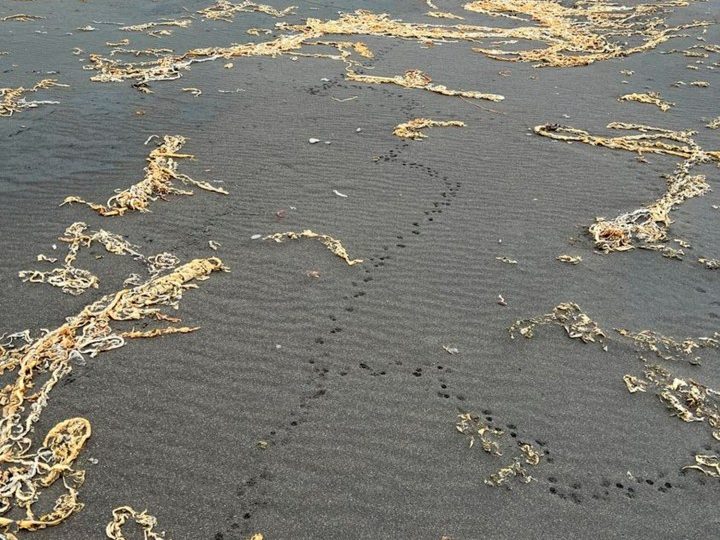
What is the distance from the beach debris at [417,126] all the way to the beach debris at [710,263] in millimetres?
3625

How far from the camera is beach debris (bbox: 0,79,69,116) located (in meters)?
7.75

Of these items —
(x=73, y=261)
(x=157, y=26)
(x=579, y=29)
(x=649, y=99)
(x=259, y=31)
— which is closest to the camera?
(x=73, y=261)

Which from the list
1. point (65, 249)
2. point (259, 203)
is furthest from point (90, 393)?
point (259, 203)

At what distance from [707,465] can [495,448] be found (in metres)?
1.21

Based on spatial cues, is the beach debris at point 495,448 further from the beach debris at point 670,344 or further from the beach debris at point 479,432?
the beach debris at point 670,344

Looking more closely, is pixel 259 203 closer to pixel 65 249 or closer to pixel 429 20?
pixel 65 249

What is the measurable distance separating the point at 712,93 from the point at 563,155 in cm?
432

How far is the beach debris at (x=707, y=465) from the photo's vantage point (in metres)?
3.42

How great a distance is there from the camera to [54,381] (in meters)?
3.70

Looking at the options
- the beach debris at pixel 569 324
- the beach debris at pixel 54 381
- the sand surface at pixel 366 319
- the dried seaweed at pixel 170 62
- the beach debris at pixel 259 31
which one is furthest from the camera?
the beach debris at pixel 259 31

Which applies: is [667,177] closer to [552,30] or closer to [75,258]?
[75,258]

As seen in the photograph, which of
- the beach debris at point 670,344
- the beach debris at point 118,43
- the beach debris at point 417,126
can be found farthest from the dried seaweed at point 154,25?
the beach debris at point 670,344

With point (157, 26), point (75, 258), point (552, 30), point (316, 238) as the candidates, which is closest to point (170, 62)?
point (157, 26)

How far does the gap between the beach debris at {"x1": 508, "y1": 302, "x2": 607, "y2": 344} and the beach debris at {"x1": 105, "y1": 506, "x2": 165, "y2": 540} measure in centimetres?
265
